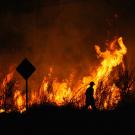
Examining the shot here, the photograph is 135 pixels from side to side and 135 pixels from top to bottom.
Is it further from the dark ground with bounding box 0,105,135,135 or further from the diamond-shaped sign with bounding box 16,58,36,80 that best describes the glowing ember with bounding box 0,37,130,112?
the diamond-shaped sign with bounding box 16,58,36,80

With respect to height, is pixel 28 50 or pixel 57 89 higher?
pixel 28 50

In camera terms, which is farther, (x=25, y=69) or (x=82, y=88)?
(x=82, y=88)

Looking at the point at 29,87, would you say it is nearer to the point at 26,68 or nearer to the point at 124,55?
the point at 124,55

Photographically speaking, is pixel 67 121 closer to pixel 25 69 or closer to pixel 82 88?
pixel 25 69

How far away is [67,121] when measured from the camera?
688 inches

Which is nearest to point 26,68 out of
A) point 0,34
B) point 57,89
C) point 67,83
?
point 57,89

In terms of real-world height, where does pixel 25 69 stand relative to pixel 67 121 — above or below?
above

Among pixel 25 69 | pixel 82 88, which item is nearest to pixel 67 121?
pixel 25 69

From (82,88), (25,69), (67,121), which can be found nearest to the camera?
(67,121)

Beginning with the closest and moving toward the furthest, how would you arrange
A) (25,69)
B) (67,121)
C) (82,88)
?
(67,121), (25,69), (82,88)

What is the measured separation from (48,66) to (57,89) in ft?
13.7

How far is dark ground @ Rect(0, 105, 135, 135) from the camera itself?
15.5 meters

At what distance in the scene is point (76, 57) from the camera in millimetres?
29109

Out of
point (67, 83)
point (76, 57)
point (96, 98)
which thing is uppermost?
point (76, 57)
